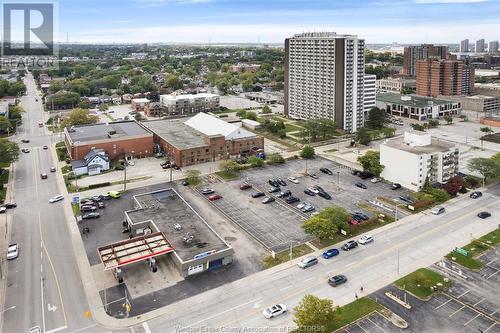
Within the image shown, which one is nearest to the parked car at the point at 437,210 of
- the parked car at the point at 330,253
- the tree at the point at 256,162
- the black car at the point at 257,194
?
the parked car at the point at 330,253

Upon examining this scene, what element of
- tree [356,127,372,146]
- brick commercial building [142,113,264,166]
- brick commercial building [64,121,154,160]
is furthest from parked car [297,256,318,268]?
tree [356,127,372,146]

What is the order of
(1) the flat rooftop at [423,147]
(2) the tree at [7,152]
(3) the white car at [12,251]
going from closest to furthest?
(3) the white car at [12,251] → (1) the flat rooftop at [423,147] → (2) the tree at [7,152]

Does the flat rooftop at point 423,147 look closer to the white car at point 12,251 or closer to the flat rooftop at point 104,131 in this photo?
the flat rooftop at point 104,131

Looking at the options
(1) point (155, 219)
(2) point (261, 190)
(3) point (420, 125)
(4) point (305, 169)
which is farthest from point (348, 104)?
(1) point (155, 219)

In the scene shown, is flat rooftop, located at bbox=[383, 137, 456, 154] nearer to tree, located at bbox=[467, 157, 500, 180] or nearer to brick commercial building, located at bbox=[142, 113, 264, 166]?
tree, located at bbox=[467, 157, 500, 180]

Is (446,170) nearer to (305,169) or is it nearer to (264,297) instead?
(305,169)

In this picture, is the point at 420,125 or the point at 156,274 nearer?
the point at 156,274
